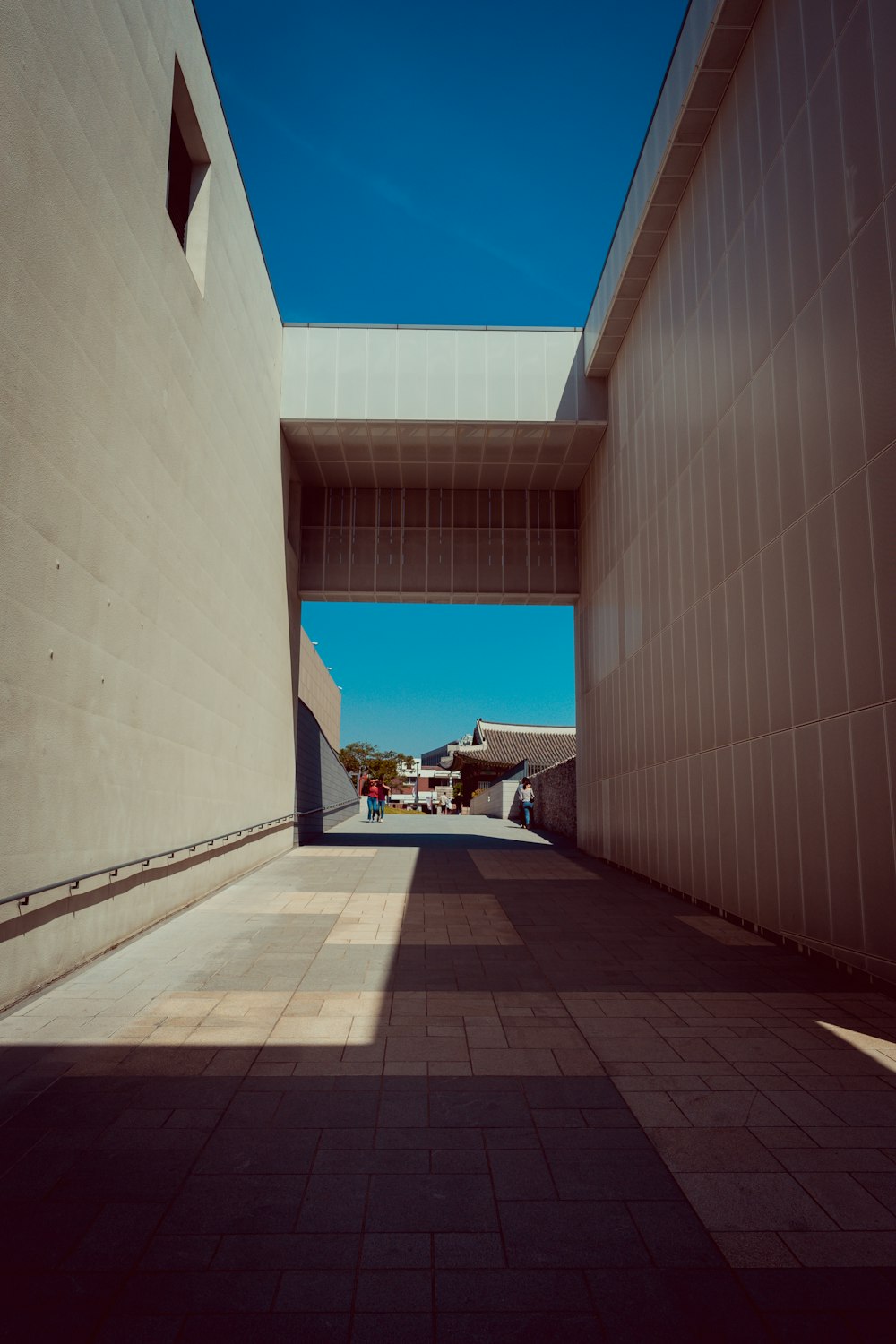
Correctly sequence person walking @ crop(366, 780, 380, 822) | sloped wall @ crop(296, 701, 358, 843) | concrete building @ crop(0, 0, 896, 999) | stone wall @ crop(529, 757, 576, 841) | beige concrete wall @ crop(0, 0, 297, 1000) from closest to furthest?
1. beige concrete wall @ crop(0, 0, 297, 1000)
2. concrete building @ crop(0, 0, 896, 999)
3. sloped wall @ crop(296, 701, 358, 843)
4. stone wall @ crop(529, 757, 576, 841)
5. person walking @ crop(366, 780, 380, 822)

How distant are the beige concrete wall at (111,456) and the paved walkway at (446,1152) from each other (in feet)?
4.73

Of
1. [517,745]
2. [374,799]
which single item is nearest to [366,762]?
[517,745]

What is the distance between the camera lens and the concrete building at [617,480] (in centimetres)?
476

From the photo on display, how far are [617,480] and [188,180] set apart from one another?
6.87 meters

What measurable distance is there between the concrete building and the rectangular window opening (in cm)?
4

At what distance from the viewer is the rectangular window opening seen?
302 inches

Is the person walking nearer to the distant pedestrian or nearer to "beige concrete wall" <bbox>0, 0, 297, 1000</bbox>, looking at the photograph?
the distant pedestrian

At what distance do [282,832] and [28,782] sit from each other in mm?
9001

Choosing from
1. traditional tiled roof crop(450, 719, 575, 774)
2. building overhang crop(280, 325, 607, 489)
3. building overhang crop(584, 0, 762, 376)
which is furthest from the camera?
traditional tiled roof crop(450, 719, 575, 774)

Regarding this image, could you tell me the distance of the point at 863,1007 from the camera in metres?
4.59

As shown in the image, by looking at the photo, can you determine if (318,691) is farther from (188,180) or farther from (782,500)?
(782,500)

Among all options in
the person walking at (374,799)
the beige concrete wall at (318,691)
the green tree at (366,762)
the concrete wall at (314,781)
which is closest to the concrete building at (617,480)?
the concrete wall at (314,781)

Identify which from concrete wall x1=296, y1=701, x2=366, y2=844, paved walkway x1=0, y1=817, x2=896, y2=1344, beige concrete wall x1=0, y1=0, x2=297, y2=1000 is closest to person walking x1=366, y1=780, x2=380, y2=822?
concrete wall x1=296, y1=701, x2=366, y2=844

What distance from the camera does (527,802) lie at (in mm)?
23000
